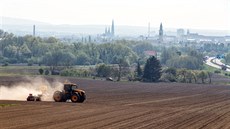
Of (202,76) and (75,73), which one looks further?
(202,76)

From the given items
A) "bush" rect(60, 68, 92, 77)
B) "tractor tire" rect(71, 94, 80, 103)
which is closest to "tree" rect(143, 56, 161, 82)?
"bush" rect(60, 68, 92, 77)

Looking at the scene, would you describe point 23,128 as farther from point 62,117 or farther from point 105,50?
point 105,50

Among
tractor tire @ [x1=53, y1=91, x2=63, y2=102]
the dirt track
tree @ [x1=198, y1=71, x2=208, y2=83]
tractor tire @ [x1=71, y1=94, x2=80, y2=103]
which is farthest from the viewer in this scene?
tree @ [x1=198, y1=71, x2=208, y2=83]

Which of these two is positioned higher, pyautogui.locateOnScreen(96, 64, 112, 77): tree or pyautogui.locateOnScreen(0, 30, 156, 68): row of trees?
pyautogui.locateOnScreen(0, 30, 156, 68): row of trees

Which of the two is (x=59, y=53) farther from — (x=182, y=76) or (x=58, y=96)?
(x=58, y=96)

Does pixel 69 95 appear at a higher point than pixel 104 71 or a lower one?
lower

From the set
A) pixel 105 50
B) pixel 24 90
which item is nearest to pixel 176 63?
pixel 105 50

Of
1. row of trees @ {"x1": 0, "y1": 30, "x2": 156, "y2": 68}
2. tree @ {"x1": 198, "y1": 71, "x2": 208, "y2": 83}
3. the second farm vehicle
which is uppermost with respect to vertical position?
row of trees @ {"x1": 0, "y1": 30, "x2": 156, "y2": 68}

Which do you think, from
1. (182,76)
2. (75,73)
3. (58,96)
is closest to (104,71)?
(75,73)

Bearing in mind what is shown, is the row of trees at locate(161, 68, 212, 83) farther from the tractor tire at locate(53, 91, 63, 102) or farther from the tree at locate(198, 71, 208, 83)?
the tractor tire at locate(53, 91, 63, 102)

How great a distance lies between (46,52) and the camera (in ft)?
565

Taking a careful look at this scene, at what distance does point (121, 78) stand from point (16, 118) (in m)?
89.2

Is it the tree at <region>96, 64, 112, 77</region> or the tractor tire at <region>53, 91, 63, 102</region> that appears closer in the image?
the tractor tire at <region>53, 91, 63, 102</region>

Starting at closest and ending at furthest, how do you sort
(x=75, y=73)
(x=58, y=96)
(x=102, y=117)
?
(x=102, y=117) → (x=58, y=96) → (x=75, y=73)
